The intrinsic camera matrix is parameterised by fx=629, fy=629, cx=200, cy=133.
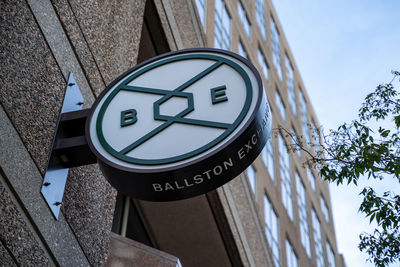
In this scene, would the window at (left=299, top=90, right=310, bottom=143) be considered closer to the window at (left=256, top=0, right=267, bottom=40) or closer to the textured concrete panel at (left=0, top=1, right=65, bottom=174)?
the window at (left=256, top=0, right=267, bottom=40)

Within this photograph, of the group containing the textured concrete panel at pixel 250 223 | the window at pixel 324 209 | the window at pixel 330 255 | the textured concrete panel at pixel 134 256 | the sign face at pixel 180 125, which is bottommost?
the window at pixel 330 255

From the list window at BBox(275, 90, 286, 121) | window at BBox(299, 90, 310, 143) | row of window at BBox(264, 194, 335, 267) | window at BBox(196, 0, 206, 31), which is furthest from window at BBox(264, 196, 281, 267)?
window at BBox(299, 90, 310, 143)

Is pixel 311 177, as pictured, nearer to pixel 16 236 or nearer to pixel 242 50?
pixel 242 50

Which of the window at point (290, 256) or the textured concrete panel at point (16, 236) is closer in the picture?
the textured concrete panel at point (16, 236)

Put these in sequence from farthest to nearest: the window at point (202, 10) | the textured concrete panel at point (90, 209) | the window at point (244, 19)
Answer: the window at point (244, 19) → the window at point (202, 10) → the textured concrete panel at point (90, 209)

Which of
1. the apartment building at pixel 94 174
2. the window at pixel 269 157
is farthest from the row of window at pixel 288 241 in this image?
the window at pixel 269 157

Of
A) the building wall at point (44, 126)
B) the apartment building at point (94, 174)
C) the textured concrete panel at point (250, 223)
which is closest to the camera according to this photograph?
the building wall at point (44, 126)

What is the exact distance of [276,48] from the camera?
108 feet

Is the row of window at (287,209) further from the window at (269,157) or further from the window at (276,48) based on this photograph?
the window at (276,48)

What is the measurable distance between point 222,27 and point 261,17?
33.3 feet

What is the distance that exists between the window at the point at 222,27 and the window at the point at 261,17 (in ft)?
22.7

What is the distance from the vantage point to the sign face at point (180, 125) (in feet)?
14.6

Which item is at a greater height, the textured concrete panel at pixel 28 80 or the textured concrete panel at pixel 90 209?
the textured concrete panel at pixel 28 80

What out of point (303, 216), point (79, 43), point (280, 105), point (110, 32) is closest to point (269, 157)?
point (303, 216)
